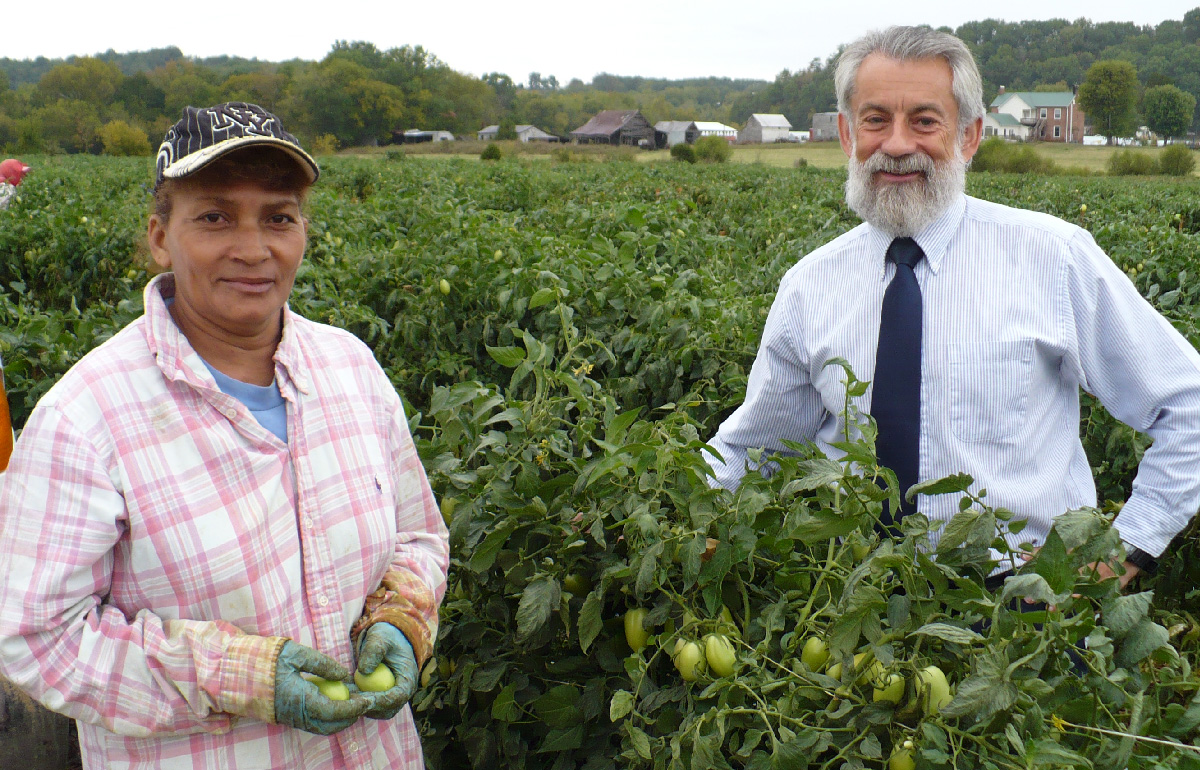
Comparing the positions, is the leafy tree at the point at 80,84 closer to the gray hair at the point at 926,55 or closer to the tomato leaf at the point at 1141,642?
the gray hair at the point at 926,55

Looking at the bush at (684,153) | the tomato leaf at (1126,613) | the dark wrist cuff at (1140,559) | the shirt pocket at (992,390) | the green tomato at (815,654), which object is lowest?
the dark wrist cuff at (1140,559)

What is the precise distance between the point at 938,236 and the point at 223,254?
1481mm

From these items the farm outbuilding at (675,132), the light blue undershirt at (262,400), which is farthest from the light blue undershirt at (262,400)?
the farm outbuilding at (675,132)

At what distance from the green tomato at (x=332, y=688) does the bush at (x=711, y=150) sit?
131ft

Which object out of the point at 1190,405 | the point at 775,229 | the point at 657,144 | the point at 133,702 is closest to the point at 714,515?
the point at 133,702

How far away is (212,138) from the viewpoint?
139 cm

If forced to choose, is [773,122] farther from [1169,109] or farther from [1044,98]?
[1169,109]

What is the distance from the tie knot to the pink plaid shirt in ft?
4.00

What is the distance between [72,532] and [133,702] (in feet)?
0.84

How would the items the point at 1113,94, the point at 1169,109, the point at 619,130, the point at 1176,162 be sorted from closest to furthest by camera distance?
the point at 1176,162, the point at 1169,109, the point at 1113,94, the point at 619,130

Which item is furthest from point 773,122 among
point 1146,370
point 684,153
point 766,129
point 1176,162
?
point 1146,370

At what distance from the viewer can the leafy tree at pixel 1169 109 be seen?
194 feet

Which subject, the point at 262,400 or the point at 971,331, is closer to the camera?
the point at 262,400

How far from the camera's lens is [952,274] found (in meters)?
2.03
